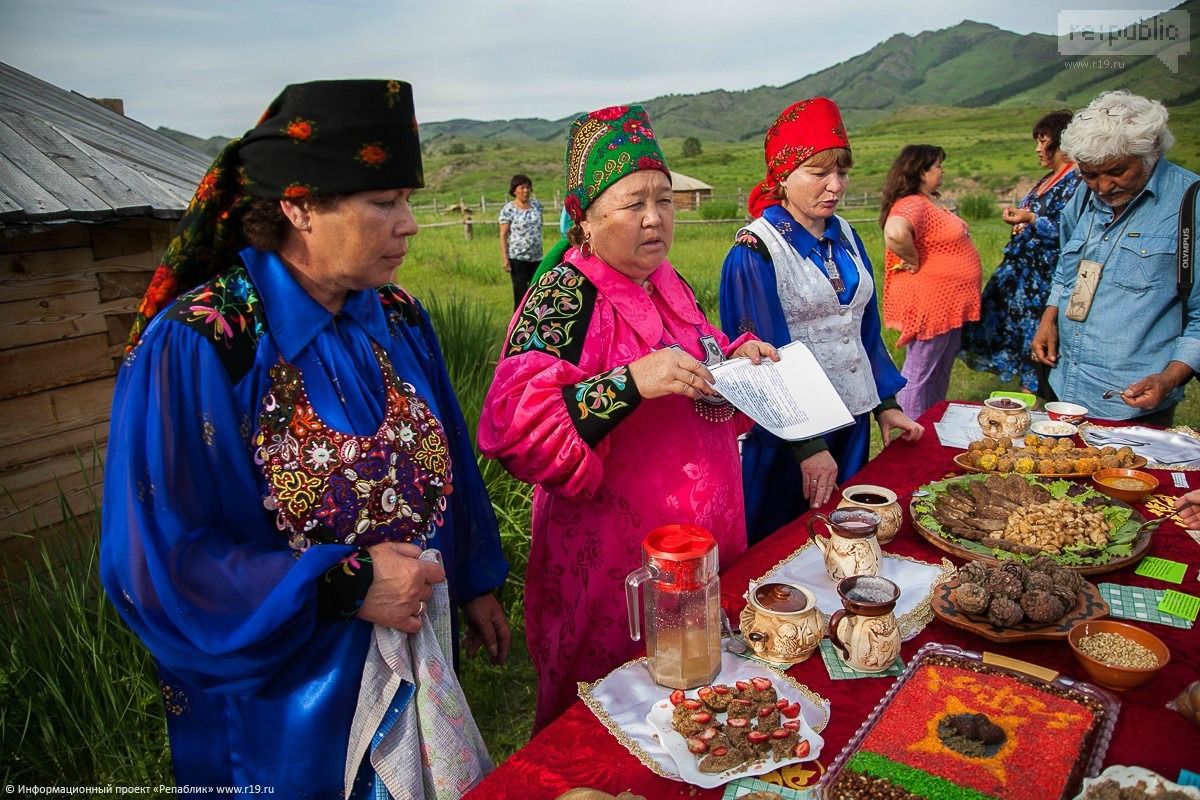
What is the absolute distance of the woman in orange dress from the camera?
565 centimetres

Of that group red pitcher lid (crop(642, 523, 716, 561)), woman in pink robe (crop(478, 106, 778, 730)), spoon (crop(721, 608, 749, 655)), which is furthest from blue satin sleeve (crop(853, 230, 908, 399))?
red pitcher lid (crop(642, 523, 716, 561))

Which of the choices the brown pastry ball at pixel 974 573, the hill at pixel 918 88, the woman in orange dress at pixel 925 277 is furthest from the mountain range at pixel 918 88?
the brown pastry ball at pixel 974 573

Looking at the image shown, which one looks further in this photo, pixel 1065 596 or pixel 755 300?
pixel 755 300

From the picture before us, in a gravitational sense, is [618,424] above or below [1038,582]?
above

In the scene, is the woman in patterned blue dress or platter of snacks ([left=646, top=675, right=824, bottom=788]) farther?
the woman in patterned blue dress

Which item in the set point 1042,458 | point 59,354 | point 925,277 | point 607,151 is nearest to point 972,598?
point 1042,458

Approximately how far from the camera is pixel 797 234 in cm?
301

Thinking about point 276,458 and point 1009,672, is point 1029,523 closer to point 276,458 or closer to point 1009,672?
point 1009,672

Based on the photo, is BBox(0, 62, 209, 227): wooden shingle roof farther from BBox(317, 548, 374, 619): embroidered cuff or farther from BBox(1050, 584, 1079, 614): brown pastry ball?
BBox(1050, 584, 1079, 614): brown pastry ball

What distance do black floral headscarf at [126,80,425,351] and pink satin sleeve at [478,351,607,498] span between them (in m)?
0.54

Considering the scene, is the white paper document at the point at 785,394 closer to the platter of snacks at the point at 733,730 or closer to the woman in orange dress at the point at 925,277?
the platter of snacks at the point at 733,730

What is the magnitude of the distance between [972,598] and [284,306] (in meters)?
1.56

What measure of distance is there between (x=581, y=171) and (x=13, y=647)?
2498mm

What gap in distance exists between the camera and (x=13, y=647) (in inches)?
103
